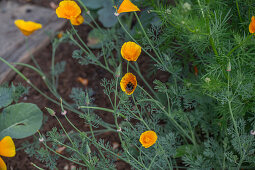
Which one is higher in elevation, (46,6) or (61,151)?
(46,6)

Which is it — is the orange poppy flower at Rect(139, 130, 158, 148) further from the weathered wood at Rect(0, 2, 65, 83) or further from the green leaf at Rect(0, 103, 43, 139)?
the weathered wood at Rect(0, 2, 65, 83)

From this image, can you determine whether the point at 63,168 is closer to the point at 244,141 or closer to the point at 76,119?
the point at 76,119

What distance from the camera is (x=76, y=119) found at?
4.42 ft

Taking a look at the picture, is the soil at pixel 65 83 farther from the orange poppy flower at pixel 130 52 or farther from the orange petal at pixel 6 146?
the orange poppy flower at pixel 130 52

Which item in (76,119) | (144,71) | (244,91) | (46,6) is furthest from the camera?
(46,6)

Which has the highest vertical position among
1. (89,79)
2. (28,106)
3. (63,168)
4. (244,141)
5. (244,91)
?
(244,91)

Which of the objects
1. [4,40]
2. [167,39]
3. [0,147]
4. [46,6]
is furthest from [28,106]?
[46,6]

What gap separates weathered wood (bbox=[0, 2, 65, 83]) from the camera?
6.81 ft

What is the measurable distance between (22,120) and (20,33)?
94 centimetres

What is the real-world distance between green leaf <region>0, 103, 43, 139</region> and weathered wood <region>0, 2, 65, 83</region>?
1.67 ft

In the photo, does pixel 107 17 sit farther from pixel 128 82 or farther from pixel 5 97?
pixel 128 82

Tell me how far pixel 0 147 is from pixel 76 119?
1.06 ft

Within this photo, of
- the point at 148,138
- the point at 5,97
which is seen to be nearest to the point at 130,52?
the point at 148,138

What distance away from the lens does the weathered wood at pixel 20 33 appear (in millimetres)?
2076
